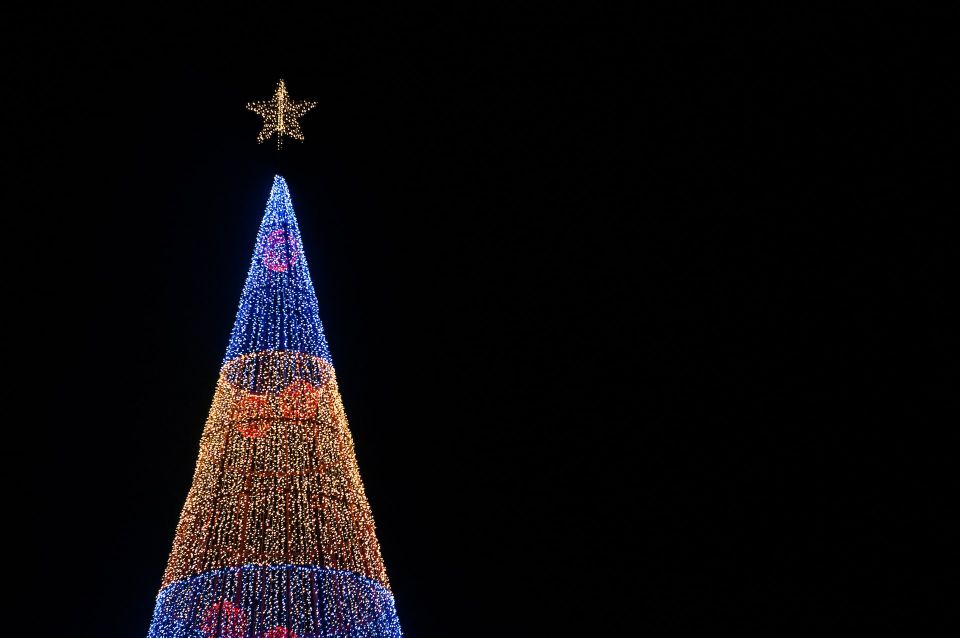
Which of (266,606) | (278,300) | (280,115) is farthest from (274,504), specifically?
(280,115)

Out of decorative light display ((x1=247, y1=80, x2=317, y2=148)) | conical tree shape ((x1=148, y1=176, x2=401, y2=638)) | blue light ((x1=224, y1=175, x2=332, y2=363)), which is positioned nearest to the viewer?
conical tree shape ((x1=148, y1=176, x2=401, y2=638))

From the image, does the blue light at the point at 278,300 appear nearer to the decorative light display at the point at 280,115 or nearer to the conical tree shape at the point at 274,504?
the conical tree shape at the point at 274,504

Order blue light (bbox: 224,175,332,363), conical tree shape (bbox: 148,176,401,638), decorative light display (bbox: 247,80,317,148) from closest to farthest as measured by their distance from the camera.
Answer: conical tree shape (bbox: 148,176,401,638) < blue light (bbox: 224,175,332,363) < decorative light display (bbox: 247,80,317,148)

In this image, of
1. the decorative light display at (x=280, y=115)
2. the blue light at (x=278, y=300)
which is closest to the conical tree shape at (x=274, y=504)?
the blue light at (x=278, y=300)

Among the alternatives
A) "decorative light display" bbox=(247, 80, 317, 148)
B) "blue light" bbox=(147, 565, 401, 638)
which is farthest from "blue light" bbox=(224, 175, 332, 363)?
"blue light" bbox=(147, 565, 401, 638)

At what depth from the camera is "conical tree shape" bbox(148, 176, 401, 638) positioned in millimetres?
5883

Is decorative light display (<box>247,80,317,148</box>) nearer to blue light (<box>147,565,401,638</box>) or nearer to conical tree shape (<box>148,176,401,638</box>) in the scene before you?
conical tree shape (<box>148,176,401,638</box>)

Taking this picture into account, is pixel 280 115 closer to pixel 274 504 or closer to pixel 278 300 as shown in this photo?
pixel 278 300

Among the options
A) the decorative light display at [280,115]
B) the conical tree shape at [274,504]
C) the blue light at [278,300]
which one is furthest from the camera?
the decorative light display at [280,115]

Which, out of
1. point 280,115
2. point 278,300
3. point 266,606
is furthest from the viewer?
point 280,115

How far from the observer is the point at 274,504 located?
603 cm

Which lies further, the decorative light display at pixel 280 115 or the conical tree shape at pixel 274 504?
the decorative light display at pixel 280 115

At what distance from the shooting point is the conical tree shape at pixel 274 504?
588cm

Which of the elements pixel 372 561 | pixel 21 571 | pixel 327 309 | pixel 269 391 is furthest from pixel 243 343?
pixel 21 571
